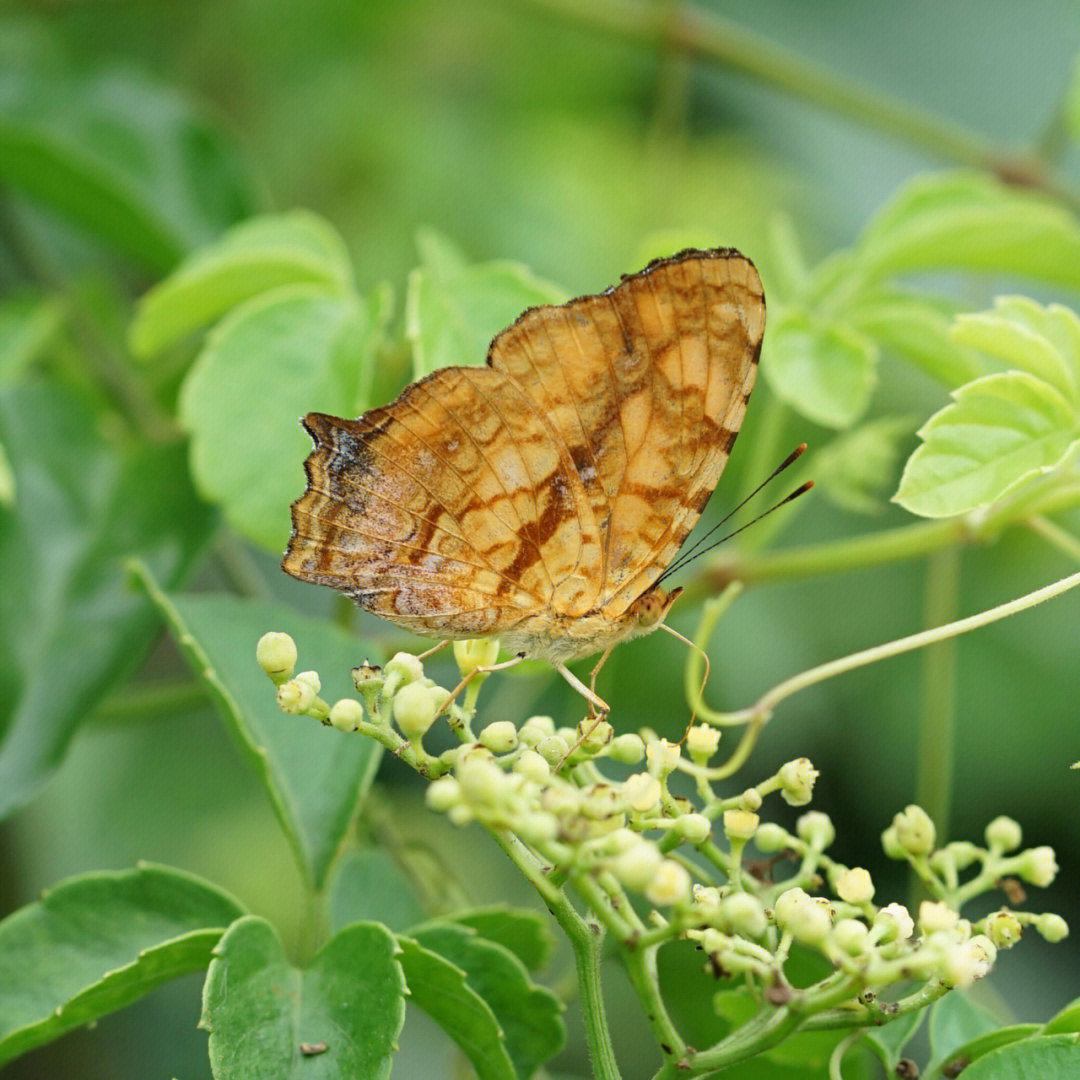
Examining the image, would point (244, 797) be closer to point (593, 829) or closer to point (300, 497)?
point (300, 497)

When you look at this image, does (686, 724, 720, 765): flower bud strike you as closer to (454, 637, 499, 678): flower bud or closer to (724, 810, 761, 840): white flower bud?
(724, 810, 761, 840): white flower bud

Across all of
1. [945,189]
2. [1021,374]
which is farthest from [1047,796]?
[1021,374]

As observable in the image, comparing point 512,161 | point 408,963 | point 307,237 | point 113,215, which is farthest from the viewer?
point 512,161

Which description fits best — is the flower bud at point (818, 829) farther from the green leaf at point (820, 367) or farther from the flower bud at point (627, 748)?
the green leaf at point (820, 367)

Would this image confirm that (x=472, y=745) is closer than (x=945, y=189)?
Yes

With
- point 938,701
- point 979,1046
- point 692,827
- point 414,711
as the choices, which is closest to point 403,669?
point 414,711

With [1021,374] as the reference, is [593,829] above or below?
below

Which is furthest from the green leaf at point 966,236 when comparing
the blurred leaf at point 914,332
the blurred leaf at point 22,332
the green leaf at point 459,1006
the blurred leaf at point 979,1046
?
the blurred leaf at point 22,332

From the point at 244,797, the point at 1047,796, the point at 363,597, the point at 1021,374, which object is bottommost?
the point at 244,797
